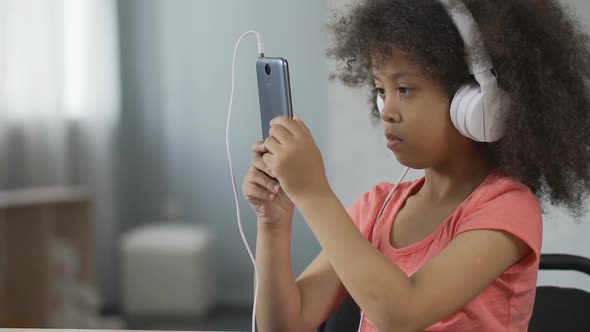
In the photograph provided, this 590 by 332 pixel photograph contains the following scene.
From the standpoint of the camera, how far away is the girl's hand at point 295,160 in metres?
0.83

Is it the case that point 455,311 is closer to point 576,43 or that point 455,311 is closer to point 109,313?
point 576,43

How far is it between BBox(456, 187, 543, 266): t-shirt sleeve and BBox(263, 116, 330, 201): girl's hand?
175 mm

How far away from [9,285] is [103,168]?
63 cm

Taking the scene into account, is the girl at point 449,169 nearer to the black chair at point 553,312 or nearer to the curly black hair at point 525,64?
the curly black hair at point 525,64

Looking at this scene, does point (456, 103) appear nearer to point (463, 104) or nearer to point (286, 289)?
point (463, 104)

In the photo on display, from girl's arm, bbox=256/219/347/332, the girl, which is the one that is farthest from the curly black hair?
girl's arm, bbox=256/219/347/332

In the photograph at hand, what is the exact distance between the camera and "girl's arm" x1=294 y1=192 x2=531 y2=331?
79 centimetres

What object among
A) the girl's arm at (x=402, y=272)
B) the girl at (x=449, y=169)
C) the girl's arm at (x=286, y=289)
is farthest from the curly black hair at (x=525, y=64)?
the girl's arm at (x=286, y=289)

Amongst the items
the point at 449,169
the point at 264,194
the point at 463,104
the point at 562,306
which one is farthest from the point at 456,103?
the point at 562,306

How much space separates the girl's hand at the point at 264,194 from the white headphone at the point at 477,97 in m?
0.22

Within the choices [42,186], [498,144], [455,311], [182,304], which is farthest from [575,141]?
[42,186]

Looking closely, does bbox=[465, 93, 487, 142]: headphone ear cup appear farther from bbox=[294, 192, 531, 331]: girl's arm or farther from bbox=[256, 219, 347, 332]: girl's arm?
bbox=[256, 219, 347, 332]: girl's arm

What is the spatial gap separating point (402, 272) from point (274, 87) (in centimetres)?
24

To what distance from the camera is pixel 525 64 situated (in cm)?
87
